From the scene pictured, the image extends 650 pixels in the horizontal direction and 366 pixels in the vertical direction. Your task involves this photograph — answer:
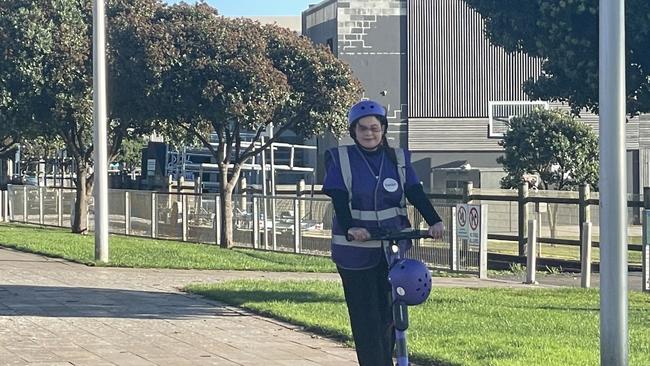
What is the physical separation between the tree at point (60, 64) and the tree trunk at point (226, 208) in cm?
234

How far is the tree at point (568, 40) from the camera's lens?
11.1 metres

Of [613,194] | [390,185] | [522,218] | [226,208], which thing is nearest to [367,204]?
[390,185]

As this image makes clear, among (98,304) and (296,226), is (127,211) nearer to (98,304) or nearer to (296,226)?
(296,226)

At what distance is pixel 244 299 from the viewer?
Answer: 12.0m

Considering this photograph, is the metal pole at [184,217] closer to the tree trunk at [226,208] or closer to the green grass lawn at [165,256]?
the tree trunk at [226,208]

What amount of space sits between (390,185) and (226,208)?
63.1 ft

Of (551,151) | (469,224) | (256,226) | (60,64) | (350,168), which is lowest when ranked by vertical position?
(256,226)

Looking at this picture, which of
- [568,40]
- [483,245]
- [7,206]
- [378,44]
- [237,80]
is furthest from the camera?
[378,44]

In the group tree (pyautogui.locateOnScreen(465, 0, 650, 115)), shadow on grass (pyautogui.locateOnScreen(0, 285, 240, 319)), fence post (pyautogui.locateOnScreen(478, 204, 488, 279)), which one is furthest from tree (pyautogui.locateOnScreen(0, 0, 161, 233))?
tree (pyautogui.locateOnScreen(465, 0, 650, 115))

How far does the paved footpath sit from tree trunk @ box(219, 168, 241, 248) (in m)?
10.6

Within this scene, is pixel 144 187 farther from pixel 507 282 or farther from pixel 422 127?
pixel 507 282

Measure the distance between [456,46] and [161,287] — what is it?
4429cm

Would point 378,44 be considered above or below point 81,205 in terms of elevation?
above

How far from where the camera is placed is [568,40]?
37.1 ft
